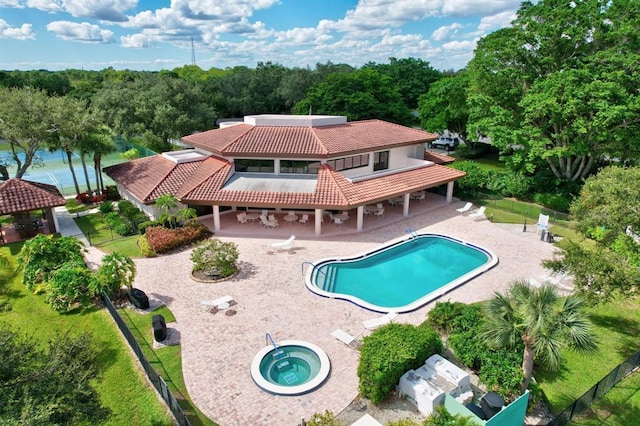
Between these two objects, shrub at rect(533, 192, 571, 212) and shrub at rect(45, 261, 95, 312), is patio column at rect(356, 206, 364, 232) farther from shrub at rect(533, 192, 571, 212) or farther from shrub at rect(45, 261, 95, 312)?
shrub at rect(533, 192, 571, 212)

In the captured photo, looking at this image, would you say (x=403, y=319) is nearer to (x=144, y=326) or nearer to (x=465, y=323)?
(x=465, y=323)

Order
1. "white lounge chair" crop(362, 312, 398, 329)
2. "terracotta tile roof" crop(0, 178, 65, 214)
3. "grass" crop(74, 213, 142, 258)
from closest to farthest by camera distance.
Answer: "white lounge chair" crop(362, 312, 398, 329) → "grass" crop(74, 213, 142, 258) → "terracotta tile roof" crop(0, 178, 65, 214)

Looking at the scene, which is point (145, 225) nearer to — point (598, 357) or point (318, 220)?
point (318, 220)

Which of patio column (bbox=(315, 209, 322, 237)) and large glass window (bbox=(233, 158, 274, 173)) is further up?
large glass window (bbox=(233, 158, 274, 173))

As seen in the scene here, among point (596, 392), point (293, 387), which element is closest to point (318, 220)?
point (293, 387)

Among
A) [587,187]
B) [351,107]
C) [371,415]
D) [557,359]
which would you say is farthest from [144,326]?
[351,107]

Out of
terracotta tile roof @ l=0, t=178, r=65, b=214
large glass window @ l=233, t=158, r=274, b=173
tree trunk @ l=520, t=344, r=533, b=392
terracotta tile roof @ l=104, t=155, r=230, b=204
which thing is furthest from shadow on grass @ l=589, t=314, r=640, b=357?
terracotta tile roof @ l=0, t=178, r=65, b=214

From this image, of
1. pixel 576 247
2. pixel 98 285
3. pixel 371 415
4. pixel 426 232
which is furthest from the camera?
pixel 426 232
